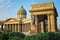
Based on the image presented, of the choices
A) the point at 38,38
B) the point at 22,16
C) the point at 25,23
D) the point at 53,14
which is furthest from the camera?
the point at 22,16

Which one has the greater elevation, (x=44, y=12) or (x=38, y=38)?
(x=44, y=12)

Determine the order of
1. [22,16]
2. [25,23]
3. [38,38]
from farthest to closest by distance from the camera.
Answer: [22,16]
[25,23]
[38,38]

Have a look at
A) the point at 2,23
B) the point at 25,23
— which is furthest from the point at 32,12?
the point at 2,23

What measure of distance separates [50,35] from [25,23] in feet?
175

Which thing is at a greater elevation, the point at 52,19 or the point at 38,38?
the point at 52,19

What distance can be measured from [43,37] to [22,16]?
63.2 meters

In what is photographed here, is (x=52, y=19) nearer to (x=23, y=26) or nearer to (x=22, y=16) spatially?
(x=23, y=26)

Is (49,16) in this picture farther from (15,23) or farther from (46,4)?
(15,23)

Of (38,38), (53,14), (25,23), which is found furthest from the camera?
(25,23)

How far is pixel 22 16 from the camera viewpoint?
9012cm

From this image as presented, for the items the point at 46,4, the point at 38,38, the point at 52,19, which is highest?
the point at 46,4

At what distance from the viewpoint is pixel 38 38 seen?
2650 cm

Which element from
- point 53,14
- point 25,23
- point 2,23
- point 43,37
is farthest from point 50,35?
point 2,23

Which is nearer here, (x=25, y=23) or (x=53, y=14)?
(x=53, y=14)
